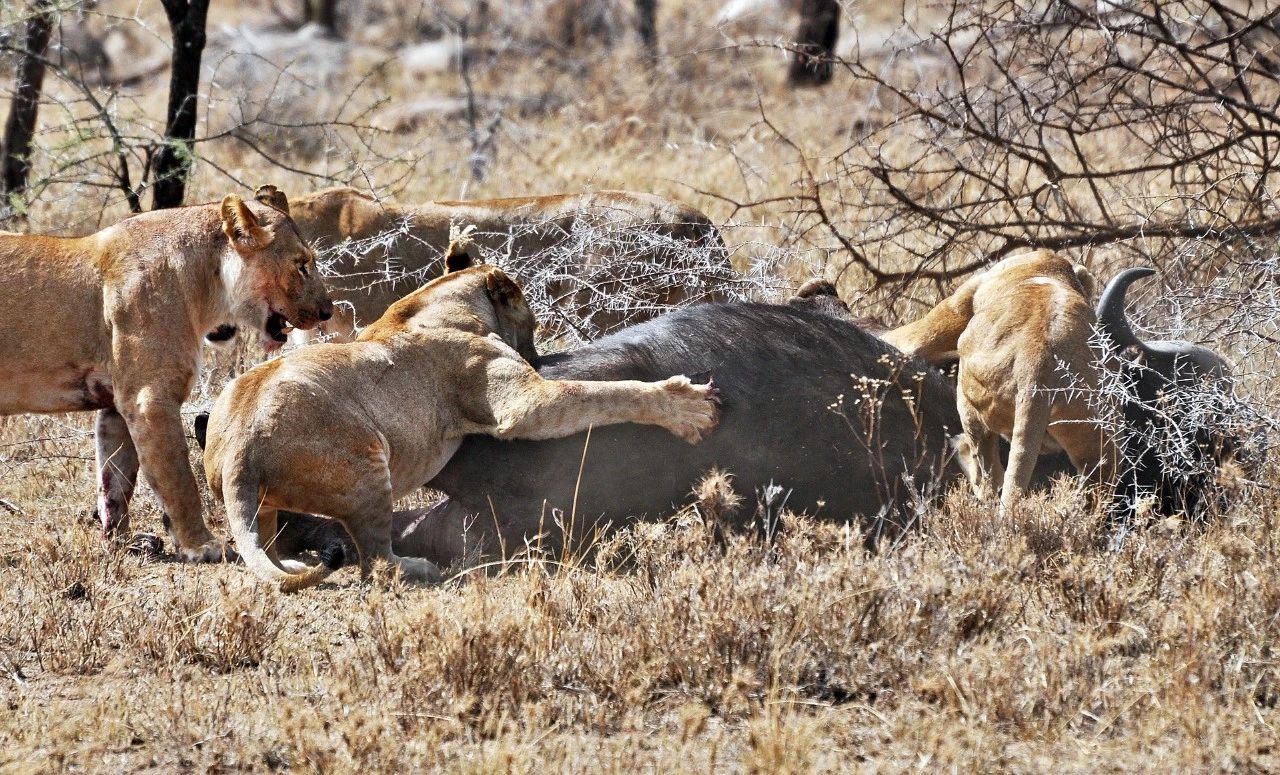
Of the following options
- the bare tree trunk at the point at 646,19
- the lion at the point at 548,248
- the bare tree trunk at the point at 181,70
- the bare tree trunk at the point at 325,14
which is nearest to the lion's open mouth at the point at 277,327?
the lion at the point at 548,248

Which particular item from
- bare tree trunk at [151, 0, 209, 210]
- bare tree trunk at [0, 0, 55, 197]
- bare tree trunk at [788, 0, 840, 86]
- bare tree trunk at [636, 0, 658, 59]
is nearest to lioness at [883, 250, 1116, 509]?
bare tree trunk at [151, 0, 209, 210]

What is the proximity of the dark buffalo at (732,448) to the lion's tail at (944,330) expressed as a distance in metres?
0.11

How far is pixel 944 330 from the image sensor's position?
573 cm

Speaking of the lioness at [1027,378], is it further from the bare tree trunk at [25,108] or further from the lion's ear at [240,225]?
the bare tree trunk at [25,108]

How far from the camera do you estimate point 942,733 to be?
357 centimetres

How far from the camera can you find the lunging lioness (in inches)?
189

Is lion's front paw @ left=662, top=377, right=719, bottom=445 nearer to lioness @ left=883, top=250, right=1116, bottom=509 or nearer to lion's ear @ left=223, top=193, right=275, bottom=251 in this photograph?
lioness @ left=883, top=250, right=1116, bottom=509

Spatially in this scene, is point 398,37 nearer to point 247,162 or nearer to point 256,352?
point 247,162

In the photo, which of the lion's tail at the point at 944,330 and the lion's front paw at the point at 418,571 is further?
the lion's tail at the point at 944,330

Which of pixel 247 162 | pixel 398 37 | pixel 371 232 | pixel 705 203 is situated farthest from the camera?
pixel 398 37

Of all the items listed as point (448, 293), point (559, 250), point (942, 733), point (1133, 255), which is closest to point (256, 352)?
point (559, 250)

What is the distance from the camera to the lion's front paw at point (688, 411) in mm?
5223

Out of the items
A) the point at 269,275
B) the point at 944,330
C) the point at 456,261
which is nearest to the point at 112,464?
the point at 269,275

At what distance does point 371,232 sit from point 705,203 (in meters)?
3.01
